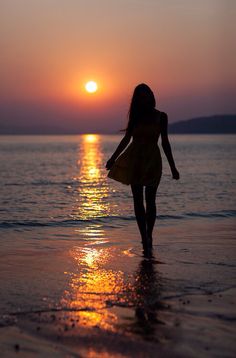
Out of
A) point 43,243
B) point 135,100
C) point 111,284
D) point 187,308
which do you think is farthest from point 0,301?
point 43,243

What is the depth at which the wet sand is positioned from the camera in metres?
3.63

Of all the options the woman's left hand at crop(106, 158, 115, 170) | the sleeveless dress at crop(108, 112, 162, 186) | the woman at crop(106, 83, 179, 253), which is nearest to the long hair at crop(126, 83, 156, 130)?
the woman at crop(106, 83, 179, 253)

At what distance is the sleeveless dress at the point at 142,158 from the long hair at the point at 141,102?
11 centimetres

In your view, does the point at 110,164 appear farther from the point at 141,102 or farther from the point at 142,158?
the point at 141,102

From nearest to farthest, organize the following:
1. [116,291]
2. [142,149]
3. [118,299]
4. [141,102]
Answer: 1. [118,299]
2. [116,291]
3. [141,102]
4. [142,149]

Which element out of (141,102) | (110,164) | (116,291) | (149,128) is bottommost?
(116,291)

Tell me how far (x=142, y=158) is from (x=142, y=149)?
0.11m

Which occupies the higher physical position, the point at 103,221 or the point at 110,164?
the point at 110,164

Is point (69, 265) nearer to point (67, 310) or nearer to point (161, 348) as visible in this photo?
point (67, 310)

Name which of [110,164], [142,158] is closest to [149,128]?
[142,158]

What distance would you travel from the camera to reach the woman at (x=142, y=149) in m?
6.80

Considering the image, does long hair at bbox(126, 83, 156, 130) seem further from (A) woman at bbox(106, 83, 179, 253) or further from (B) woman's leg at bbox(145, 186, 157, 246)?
(B) woman's leg at bbox(145, 186, 157, 246)

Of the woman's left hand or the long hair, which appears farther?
the woman's left hand

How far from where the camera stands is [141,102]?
6766 mm
